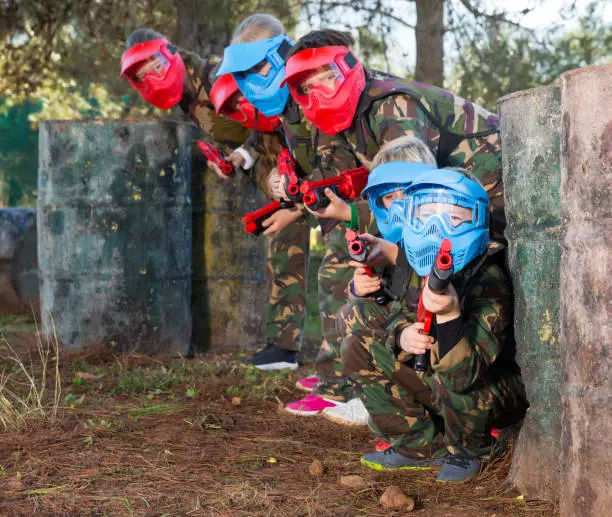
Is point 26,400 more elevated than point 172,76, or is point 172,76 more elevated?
point 172,76

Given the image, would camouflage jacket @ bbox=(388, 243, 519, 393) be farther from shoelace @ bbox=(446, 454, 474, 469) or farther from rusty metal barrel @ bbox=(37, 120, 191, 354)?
rusty metal barrel @ bbox=(37, 120, 191, 354)

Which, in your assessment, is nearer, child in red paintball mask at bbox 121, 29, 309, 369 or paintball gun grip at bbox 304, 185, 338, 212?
paintball gun grip at bbox 304, 185, 338, 212

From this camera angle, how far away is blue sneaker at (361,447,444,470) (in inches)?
118

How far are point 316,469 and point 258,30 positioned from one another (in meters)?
2.28

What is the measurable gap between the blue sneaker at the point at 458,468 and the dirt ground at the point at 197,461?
0.04m

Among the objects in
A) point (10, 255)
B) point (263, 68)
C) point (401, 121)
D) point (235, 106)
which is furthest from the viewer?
point (10, 255)

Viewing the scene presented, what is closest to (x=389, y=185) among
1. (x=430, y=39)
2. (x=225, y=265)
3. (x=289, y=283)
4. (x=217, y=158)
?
(x=289, y=283)

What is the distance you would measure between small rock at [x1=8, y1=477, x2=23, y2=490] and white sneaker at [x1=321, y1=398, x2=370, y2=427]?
142 centimetres

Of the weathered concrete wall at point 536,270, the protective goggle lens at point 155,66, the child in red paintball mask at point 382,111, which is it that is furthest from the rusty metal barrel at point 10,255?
the weathered concrete wall at point 536,270

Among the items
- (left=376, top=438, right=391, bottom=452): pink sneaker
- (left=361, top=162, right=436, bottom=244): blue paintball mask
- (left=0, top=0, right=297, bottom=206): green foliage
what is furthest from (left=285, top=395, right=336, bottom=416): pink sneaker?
(left=0, top=0, right=297, bottom=206): green foliage

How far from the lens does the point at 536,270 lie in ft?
8.62

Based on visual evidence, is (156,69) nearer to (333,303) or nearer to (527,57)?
(333,303)

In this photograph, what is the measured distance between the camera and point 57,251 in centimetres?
547

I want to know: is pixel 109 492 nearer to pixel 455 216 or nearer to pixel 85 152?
A: pixel 455 216
